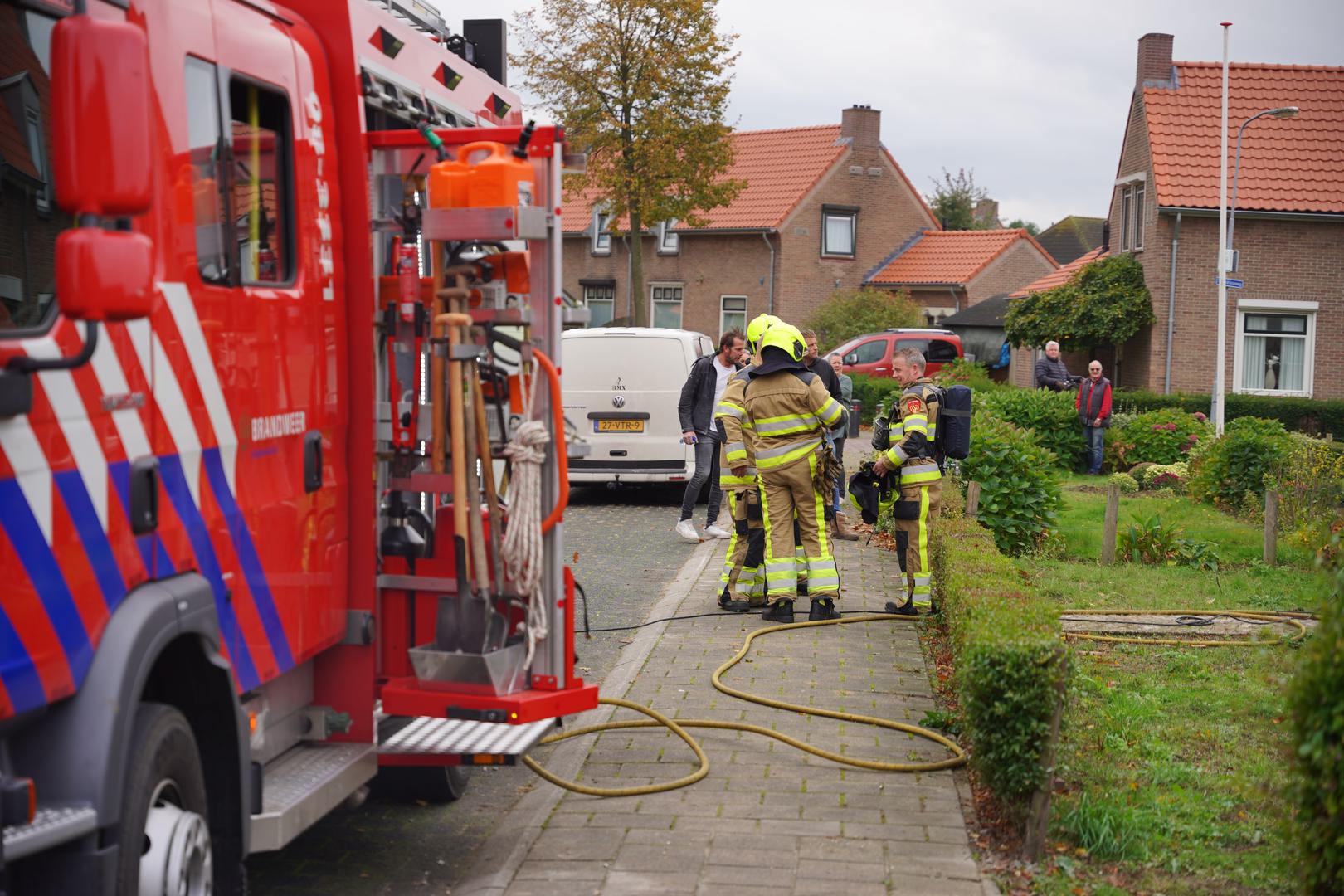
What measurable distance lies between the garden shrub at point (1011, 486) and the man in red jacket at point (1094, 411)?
8.47 meters

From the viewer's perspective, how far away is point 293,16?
15.6 feet

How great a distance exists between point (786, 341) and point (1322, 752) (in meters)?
5.31

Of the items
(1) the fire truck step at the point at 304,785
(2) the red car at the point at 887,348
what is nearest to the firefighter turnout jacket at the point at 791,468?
(1) the fire truck step at the point at 304,785

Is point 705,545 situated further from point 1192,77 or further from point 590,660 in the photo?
point 1192,77

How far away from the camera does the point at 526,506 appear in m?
4.92

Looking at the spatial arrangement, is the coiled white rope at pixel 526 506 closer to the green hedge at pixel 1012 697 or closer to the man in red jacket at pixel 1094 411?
the green hedge at pixel 1012 697

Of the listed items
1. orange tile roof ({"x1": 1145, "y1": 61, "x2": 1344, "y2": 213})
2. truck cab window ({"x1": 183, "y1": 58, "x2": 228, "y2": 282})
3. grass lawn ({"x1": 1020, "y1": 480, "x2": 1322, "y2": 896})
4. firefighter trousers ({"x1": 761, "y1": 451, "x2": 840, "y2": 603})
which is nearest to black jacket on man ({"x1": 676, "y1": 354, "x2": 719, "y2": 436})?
grass lawn ({"x1": 1020, "y1": 480, "x2": 1322, "y2": 896})

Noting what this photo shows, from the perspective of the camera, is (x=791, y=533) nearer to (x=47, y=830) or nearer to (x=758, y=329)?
(x=758, y=329)

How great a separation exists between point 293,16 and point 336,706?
2.34m

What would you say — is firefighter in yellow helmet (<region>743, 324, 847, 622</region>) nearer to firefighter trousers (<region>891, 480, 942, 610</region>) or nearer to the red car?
firefighter trousers (<region>891, 480, 942, 610</region>)

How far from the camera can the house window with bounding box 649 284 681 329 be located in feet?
Answer: 155

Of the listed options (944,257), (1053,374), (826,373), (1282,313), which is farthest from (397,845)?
(944,257)

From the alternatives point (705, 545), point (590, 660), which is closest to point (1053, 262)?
point (705, 545)

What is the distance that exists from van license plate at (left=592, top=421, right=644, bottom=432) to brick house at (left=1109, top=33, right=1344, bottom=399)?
711 inches
